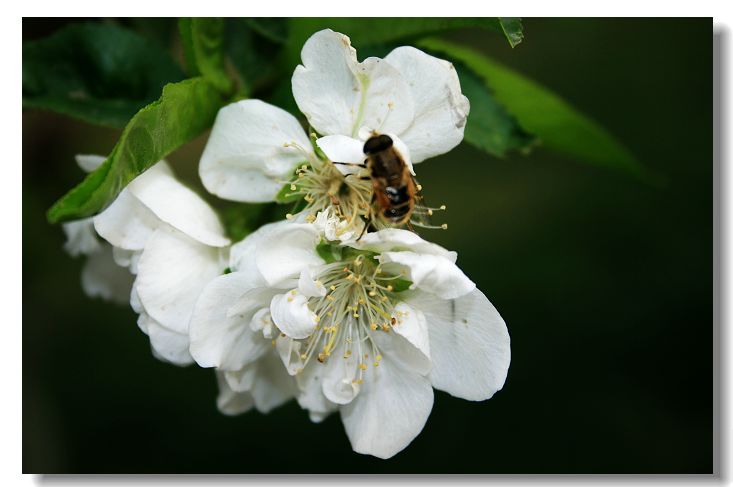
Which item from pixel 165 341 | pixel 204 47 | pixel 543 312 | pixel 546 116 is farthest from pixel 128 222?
pixel 543 312

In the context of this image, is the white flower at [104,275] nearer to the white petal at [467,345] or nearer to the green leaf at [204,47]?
the green leaf at [204,47]

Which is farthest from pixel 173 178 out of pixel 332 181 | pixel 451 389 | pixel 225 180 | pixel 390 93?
pixel 451 389

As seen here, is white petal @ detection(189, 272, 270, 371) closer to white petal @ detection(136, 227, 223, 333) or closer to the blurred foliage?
white petal @ detection(136, 227, 223, 333)

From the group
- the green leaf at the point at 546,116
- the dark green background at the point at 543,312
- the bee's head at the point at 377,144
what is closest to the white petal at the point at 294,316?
the bee's head at the point at 377,144

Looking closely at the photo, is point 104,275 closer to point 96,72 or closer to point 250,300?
point 96,72

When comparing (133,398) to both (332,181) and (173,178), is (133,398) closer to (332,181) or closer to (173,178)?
(173,178)
